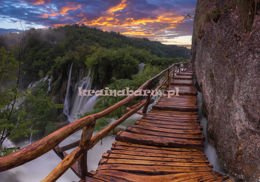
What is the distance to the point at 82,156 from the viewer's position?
2475 mm

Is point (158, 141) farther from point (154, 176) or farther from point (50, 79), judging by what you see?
point (50, 79)

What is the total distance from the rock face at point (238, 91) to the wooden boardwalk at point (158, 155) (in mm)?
424

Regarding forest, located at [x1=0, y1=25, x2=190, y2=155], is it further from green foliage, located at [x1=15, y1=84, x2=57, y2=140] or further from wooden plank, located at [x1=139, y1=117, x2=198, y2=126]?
wooden plank, located at [x1=139, y1=117, x2=198, y2=126]

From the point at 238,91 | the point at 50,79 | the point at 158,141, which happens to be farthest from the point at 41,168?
the point at 50,79

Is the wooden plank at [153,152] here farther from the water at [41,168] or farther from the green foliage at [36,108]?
the green foliage at [36,108]

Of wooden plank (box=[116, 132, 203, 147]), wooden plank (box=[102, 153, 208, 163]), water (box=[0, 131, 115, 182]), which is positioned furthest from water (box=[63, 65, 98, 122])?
wooden plank (box=[102, 153, 208, 163])

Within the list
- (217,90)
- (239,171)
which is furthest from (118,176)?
(217,90)

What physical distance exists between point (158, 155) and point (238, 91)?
1.70m

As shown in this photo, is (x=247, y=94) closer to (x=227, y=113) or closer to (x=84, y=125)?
(x=227, y=113)

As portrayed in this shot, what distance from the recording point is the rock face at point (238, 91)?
253 cm

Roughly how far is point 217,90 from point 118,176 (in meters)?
2.47

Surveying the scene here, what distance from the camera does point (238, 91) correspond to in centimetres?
294

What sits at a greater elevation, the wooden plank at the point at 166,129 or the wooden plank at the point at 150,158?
the wooden plank at the point at 166,129

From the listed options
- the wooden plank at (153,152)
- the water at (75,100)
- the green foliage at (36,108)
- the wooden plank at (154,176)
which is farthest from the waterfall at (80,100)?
the wooden plank at (154,176)
